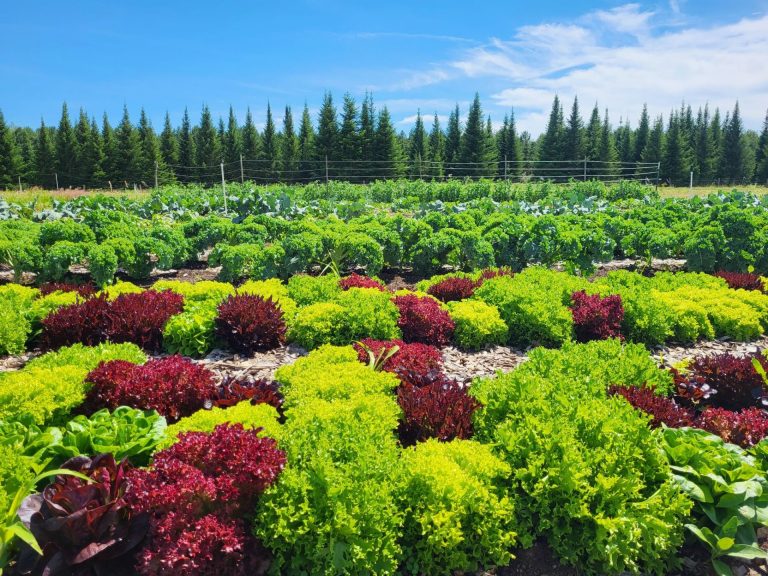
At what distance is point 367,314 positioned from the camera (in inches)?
237

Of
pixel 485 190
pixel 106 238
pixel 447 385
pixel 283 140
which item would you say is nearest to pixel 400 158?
pixel 283 140

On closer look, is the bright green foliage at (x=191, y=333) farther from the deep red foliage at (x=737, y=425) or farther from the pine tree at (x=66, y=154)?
the pine tree at (x=66, y=154)

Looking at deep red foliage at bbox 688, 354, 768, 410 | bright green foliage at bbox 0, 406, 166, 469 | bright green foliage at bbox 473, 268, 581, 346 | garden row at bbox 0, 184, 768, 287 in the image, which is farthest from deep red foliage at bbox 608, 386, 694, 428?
garden row at bbox 0, 184, 768, 287

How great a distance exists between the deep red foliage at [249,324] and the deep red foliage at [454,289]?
105 inches

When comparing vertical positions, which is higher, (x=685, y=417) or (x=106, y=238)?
(x=106, y=238)

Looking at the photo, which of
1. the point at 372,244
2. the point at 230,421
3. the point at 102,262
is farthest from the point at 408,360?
the point at 102,262

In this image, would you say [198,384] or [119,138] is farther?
[119,138]

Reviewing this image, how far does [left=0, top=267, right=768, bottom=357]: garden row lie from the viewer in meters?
5.90

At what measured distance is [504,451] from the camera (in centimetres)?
328

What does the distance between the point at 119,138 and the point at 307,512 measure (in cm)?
6929

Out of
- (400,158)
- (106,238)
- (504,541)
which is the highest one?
(400,158)

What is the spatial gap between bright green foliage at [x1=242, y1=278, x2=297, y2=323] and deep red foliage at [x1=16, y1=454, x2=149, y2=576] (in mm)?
3727

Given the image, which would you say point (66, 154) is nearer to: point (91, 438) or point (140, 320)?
point (140, 320)

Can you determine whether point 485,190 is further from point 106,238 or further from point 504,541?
point 504,541
